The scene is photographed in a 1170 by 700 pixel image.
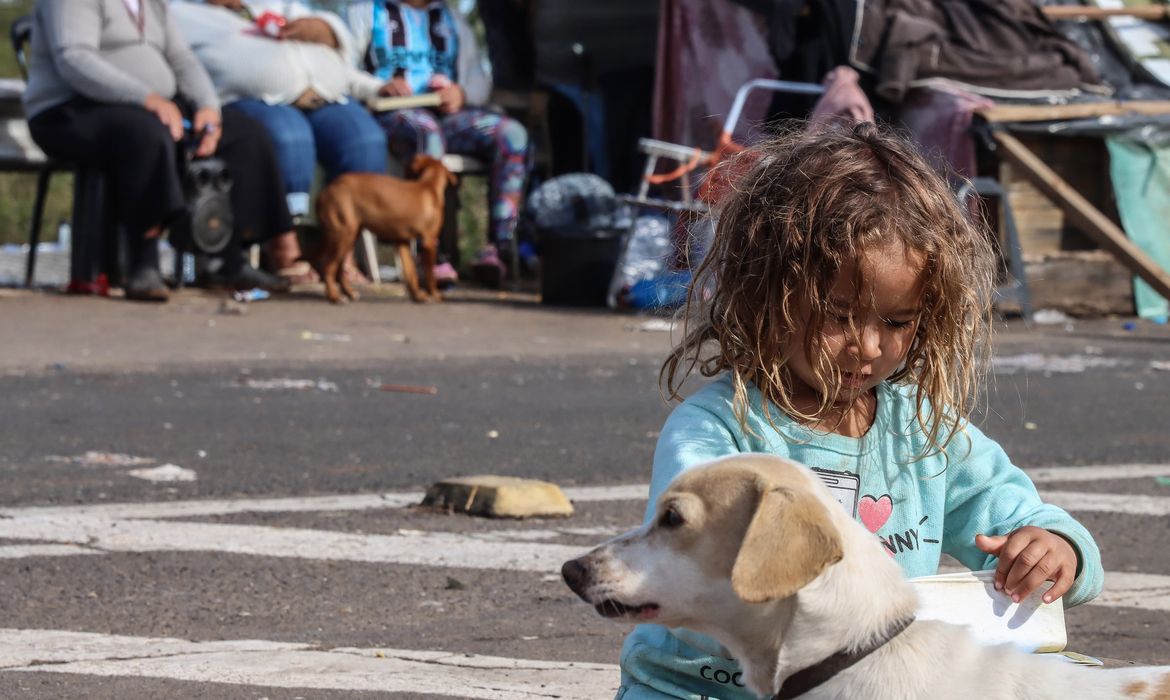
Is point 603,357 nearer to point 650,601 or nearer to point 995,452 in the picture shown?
point 995,452

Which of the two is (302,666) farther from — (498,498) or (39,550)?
(498,498)

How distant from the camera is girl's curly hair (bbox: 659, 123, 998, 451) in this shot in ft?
9.30

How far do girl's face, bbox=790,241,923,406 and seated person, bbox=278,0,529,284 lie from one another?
34.2ft

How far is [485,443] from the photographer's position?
6625 millimetres

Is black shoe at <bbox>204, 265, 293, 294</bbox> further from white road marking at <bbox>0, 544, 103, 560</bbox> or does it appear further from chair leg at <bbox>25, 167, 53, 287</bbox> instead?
white road marking at <bbox>0, 544, 103, 560</bbox>

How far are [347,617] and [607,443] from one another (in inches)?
102

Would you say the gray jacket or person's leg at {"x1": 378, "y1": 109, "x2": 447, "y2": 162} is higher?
the gray jacket

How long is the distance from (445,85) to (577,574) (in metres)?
11.2

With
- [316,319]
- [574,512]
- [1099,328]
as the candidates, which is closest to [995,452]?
[574,512]

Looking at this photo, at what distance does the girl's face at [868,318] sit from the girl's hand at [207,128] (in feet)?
28.1

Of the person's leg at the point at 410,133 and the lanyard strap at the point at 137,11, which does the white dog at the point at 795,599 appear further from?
the person's leg at the point at 410,133

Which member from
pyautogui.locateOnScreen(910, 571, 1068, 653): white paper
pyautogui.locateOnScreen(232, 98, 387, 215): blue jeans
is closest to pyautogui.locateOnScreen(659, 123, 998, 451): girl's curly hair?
pyautogui.locateOnScreen(910, 571, 1068, 653): white paper

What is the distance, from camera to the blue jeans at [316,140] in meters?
11.7

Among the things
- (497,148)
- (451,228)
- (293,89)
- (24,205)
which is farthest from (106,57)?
(24,205)
